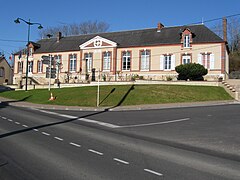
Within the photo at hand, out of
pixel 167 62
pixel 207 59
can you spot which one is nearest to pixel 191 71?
pixel 207 59

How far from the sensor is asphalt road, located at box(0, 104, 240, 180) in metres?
5.46

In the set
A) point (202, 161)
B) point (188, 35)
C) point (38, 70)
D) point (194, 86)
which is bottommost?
point (202, 161)

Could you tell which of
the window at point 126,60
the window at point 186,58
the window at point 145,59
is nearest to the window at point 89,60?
the window at point 126,60

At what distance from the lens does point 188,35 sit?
35969 mm

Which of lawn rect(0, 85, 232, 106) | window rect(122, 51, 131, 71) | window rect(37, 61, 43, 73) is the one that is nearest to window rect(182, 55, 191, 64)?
A: window rect(122, 51, 131, 71)

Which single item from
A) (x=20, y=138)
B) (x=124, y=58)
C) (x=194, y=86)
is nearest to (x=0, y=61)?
(x=124, y=58)

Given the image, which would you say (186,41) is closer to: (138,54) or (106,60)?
(138,54)

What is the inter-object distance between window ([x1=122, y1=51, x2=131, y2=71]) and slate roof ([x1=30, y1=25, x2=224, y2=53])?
1.44 m

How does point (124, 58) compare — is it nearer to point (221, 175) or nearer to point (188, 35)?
point (188, 35)

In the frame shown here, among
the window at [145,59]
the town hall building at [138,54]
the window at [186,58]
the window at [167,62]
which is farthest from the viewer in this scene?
the window at [145,59]

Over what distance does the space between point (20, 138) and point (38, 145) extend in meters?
1.39

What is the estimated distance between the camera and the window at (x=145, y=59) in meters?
38.6

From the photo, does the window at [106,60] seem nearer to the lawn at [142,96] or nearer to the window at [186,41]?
the window at [186,41]

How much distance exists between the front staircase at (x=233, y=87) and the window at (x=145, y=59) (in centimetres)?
1246
